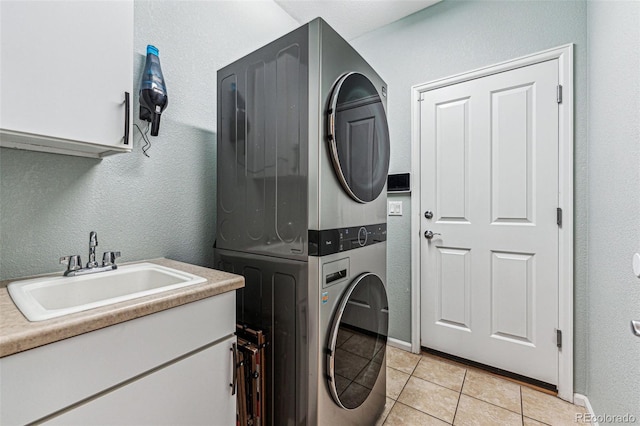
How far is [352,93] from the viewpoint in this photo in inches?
49.0

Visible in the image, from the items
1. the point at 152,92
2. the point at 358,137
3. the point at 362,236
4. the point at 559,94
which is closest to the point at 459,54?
the point at 559,94

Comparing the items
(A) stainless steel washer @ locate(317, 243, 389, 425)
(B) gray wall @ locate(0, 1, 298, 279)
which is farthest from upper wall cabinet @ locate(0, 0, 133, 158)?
(A) stainless steel washer @ locate(317, 243, 389, 425)

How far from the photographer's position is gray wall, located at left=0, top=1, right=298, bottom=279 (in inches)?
42.7

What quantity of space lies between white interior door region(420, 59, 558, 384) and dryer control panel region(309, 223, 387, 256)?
3.17ft

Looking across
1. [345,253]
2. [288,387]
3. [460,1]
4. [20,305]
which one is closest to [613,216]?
[345,253]

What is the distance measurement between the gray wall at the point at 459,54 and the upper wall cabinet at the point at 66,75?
1.98m

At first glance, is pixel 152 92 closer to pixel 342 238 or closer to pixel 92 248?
pixel 92 248

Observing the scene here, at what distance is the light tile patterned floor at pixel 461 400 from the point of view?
5.21 feet

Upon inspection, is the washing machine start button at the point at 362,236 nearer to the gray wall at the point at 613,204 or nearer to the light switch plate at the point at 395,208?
the gray wall at the point at 613,204

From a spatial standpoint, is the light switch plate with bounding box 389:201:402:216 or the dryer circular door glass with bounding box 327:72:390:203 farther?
the light switch plate with bounding box 389:201:402:216

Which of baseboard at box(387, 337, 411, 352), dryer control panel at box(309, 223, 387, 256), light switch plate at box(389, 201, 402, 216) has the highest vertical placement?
light switch plate at box(389, 201, 402, 216)

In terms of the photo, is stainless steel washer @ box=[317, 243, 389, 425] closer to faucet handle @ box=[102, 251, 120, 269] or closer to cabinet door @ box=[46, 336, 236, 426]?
cabinet door @ box=[46, 336, 236, 426]

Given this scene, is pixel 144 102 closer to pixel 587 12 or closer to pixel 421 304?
pixel 421 304

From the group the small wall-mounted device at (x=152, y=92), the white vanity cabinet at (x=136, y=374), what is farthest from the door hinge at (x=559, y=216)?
the small wall-mounted device at (x=152, y=92)
